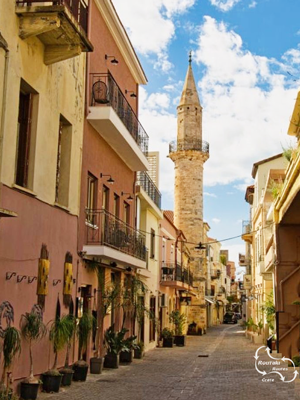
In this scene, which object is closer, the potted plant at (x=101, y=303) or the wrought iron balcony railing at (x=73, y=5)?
the wrought iron balcony railing at (x=73, y=5)

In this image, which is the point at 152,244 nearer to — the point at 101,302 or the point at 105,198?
the point at 105,198

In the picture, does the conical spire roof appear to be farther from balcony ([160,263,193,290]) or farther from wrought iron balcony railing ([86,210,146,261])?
wrought iron balcony railing ([86,210,146,261])

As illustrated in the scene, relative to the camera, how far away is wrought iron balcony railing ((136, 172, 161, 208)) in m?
23.5

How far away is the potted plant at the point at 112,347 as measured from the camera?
53.8 ft

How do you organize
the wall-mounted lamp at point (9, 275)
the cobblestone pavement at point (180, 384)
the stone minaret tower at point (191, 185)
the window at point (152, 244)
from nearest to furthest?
the wall-mounted lamp at point (9, 275), the cobblestone pavement at point (180, 384), the window at point (152, 244), the stone minaret tower at point (191, 185)

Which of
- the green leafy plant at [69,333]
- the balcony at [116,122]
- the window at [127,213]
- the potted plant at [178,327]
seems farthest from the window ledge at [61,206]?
the potted plant at [178,327]

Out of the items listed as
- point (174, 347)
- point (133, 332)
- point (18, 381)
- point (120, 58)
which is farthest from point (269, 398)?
point (174, 347)

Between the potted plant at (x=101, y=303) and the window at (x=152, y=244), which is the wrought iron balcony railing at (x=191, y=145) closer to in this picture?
the window at (x=152, y=244)

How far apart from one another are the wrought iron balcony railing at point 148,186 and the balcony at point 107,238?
5033mm

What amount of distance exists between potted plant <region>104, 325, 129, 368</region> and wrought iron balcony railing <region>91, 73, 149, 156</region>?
21.7 ft

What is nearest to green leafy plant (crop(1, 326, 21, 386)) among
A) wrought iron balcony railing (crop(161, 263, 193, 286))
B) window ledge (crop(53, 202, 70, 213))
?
window ledge (crop(53, 202, 70, 213))

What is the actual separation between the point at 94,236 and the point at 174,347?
44.4 ft

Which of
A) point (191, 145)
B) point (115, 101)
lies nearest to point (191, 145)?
point (191, 145)

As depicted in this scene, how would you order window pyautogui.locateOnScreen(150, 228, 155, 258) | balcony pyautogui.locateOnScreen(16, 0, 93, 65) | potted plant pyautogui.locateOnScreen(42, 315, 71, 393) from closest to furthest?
balcony pyautogui.locateOnScreen(16, 0, 93, 65), potted plant pyautogui.locateOnScreen(42, 315, 71, 393), window pyautogui.locateOnScreen(150, 228, 155, 258)
